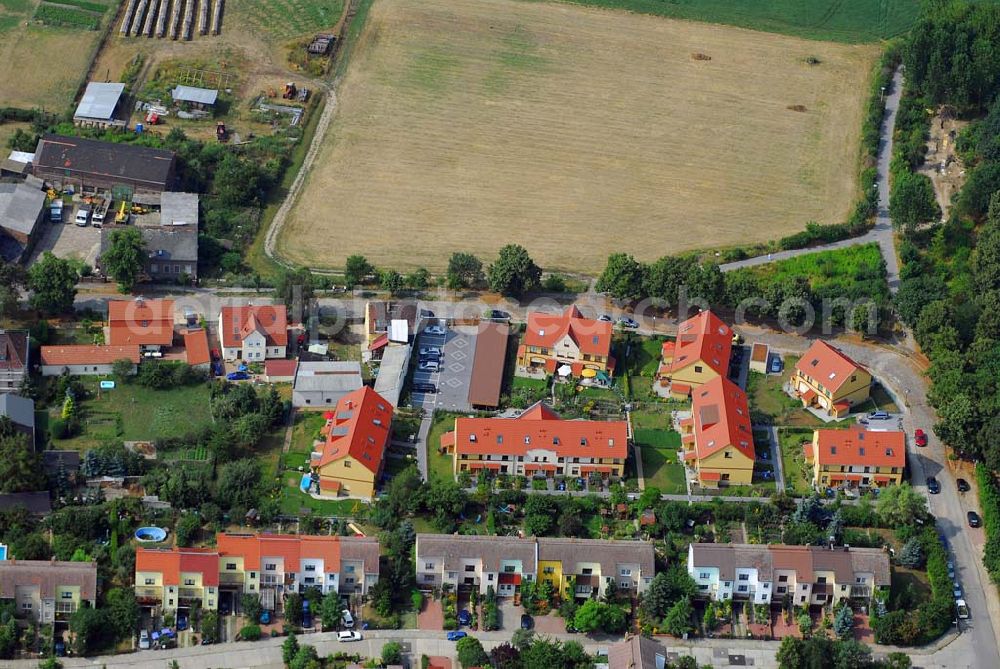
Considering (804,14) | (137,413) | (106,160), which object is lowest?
(137,413)

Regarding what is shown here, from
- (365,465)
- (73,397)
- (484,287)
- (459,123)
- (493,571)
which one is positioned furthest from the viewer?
(459,123)

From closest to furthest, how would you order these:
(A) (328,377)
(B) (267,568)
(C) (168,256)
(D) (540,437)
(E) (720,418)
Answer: (B) (267,568) < (D) (540,437) < (E) (720,418) < (A) (328,377) < (C) (168,256)

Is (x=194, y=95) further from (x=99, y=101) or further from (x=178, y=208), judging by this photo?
(x=178, y=208)

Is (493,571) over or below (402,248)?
below

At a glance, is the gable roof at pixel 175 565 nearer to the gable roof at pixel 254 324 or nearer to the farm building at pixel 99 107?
the gable roof at pixel 254 324

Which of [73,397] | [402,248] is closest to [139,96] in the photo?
[402,248]

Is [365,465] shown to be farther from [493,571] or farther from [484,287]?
[484,287]

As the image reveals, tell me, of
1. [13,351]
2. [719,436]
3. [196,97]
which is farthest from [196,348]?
[196,97]
